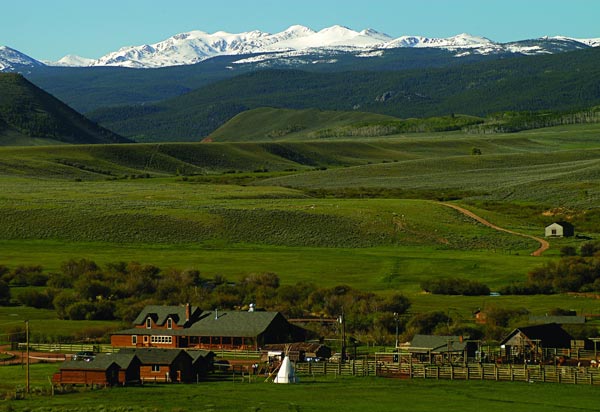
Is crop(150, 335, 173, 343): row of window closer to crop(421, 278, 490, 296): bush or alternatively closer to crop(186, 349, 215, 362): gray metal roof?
crop(186, 349, 215, 362): gray metal roof

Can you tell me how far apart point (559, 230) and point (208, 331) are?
173ft

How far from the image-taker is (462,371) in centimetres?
5588

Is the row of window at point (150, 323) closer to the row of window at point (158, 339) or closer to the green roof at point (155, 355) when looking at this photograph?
the row of window at point (158, 339)

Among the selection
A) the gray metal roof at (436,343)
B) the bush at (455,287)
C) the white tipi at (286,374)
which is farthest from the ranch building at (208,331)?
the bush at (455,287)

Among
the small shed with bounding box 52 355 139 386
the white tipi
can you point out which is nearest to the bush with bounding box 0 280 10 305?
the small shed with bounding box 52 355 139 386

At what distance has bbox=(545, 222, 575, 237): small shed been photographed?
113 meters

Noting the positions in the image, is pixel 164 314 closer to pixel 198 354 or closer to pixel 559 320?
pixel 198 354

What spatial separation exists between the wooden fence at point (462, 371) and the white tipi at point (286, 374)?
277 cm

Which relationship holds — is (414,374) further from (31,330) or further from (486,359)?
(31,330)

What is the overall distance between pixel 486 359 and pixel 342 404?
1429 cm

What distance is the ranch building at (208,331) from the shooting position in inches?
2628

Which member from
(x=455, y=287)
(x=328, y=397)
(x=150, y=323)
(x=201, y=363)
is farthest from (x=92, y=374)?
(x=455, y=287)

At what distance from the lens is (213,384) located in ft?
178

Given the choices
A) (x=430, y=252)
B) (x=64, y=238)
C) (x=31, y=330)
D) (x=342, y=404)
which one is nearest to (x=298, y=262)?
(x=430, y=252)
